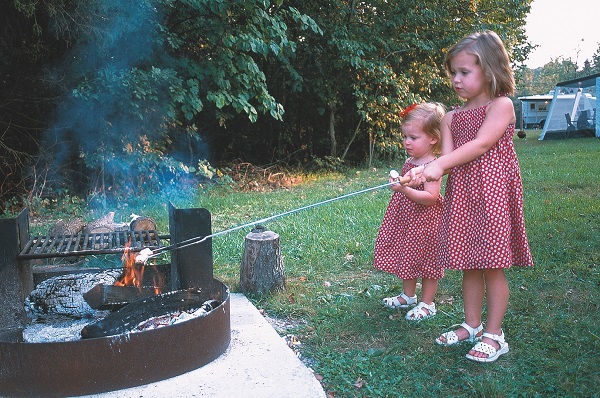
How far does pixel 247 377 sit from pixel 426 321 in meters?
1.30

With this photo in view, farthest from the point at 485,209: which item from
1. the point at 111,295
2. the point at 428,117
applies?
the point at 111,295

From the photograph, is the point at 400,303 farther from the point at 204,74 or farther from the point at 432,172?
the point at 204,74

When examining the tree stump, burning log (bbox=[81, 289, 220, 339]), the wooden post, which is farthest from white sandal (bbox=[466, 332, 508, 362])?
the wooden post

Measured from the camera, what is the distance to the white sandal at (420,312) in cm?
340

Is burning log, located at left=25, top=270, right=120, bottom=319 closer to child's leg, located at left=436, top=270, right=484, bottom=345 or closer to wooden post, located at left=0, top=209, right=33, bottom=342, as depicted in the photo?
wooden post, located at left=0, top=209, right=33, bottom=342

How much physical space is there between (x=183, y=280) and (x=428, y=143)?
1.74 meters

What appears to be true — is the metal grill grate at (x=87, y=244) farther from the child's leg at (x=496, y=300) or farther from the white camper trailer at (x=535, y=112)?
the white camper trailer at (x=535, y=112)

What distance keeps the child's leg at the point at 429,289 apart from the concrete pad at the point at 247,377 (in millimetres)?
1026

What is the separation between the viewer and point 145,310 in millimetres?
2840

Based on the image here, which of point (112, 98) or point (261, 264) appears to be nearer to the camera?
point (261, 264)

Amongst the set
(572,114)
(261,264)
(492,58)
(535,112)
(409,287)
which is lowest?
(409,287)

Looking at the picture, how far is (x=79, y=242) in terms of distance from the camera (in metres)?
3.30

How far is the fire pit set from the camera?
239 centimetres

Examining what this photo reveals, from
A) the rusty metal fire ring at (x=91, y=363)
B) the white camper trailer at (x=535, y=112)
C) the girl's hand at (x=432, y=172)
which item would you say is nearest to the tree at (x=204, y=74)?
the rusty metal fire ring at (x=91, y=363)
